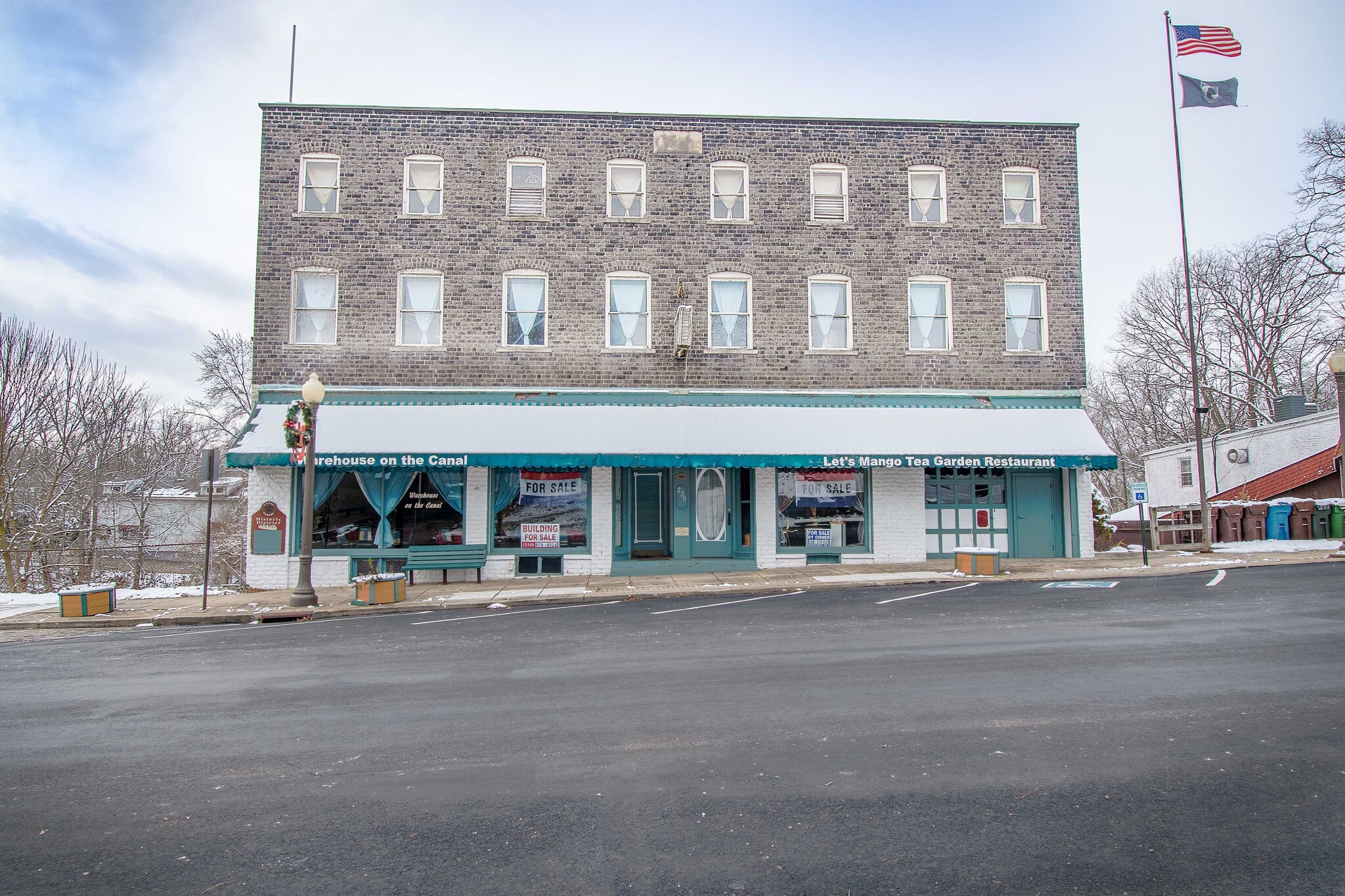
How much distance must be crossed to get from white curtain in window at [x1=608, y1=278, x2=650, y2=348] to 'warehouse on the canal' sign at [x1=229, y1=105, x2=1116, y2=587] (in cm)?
5

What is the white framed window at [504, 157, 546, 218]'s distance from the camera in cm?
1845

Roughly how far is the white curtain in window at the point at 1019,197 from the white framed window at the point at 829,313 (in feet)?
15.0

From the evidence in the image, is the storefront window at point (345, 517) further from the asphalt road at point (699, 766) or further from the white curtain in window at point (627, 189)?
the white curtain in window at point (627, 189)

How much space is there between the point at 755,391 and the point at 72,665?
1330 centimetres

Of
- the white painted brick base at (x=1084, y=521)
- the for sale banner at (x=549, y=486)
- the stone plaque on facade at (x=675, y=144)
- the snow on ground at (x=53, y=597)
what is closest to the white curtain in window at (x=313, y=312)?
the for sale banner at (x=549, y=486)

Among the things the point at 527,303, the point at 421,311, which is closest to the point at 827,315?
the point at 527,303

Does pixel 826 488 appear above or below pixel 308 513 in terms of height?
above

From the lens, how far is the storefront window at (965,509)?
61.2ft

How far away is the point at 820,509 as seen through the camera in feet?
60.7

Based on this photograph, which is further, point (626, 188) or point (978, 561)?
point (626, 188)

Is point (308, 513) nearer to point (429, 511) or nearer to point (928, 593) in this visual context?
point (429, 511)

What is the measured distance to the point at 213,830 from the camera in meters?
4.43

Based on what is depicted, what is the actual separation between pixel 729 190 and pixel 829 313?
12.6 feet

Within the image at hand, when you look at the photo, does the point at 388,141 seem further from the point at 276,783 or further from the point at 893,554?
the point at 276,783
